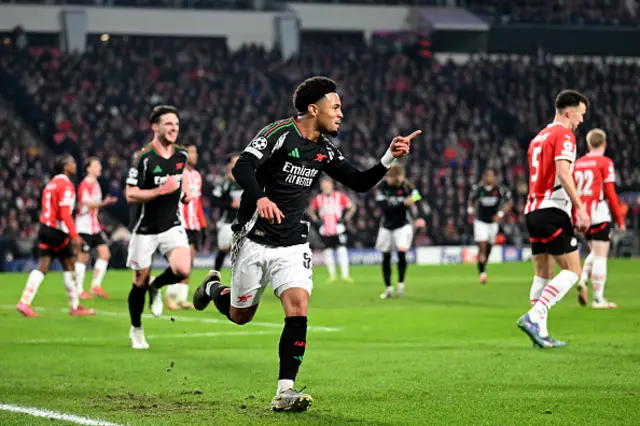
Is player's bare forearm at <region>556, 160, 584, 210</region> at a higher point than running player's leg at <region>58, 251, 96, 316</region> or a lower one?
higher

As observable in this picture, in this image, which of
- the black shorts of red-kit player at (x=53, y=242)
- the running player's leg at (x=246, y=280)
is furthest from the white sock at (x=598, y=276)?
the running player's leg at (x=246, y=280)

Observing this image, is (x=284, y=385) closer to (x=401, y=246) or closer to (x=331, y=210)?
(x=401, y=246)

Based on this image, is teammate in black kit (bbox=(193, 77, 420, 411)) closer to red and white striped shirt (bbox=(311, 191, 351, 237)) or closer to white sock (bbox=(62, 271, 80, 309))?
white sock (bbox=(62, 271, 80, 309))

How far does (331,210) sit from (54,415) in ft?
66.2

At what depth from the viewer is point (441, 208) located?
39.8m

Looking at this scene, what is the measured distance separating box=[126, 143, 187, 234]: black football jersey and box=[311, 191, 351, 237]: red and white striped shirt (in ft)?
47.8

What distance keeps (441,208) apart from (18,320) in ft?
80.5

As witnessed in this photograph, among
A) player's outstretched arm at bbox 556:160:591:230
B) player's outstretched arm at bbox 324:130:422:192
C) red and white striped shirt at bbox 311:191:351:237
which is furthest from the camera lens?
red and white striped shirt at bbox 311:191:351:237

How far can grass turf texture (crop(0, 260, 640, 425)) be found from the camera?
777 cm

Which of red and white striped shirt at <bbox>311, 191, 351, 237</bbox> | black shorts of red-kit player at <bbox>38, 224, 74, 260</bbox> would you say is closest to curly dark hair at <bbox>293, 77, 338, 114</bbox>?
black shorts of red-kit player at <bbox>38, 224, 74, 260</bbox>

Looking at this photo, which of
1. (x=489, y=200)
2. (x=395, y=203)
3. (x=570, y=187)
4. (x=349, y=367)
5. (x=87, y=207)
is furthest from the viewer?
(x=489, y=200)

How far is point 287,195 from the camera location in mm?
8414

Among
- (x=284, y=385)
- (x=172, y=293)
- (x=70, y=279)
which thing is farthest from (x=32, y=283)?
(x=284, y=385)

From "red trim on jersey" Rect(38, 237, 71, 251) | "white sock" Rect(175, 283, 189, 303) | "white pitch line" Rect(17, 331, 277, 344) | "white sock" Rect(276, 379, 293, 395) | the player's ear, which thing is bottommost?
"white pitch line" Rect(17, 331, 277, 344)
